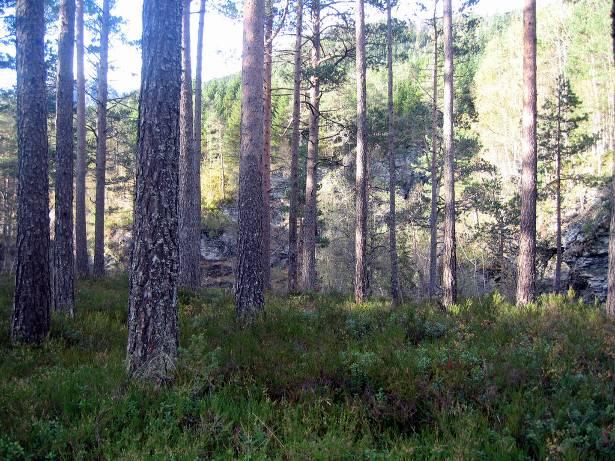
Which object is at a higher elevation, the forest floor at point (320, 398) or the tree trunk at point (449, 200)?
the tree trunk at point (449, 200)

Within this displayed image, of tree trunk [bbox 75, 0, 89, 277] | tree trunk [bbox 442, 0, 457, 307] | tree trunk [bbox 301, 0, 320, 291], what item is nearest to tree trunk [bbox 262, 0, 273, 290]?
tree trunk [bbox 301, 0, 320, 291]

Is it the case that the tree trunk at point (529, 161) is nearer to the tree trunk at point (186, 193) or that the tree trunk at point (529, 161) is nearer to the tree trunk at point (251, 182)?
the tree trunk at point (251, 182)

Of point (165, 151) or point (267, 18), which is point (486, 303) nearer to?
point (165, 151)

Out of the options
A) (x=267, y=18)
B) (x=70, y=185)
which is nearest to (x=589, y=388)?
(x=70, y=185)

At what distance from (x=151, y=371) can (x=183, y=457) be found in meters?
1.55

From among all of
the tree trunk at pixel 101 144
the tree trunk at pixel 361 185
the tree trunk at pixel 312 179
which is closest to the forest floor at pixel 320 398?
the tree trunk at pixel 361 185

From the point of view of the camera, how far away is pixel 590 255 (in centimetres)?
2269

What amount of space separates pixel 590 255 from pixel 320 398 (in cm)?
2319

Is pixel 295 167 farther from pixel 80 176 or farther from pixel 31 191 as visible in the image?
pixel 31 191

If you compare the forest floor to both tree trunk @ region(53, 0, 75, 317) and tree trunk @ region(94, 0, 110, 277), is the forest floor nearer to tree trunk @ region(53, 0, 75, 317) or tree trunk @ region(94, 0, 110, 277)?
tree trunk @ region(53, 0, 75, 317)

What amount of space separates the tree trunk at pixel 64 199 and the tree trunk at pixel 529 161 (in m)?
9.71

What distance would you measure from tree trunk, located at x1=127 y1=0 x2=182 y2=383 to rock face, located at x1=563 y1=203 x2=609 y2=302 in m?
21.4

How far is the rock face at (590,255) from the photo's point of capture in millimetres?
21281

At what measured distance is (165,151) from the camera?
16.2ft
